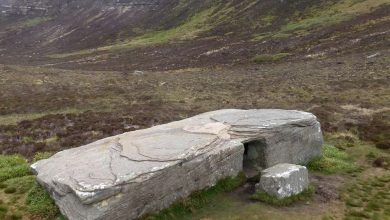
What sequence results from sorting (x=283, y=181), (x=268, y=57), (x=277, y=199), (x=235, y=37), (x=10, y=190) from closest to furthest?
(x=10, y=190) → (x=277, y=199) → (x=283, y=181) → (x=268, y=57) → (x=235, y=37)

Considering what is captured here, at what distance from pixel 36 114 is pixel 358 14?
104 meters

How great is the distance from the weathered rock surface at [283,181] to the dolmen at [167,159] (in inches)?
73.1

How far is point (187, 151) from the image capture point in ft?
70.1

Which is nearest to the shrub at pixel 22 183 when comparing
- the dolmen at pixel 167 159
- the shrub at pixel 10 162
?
the dolmen at pixel 167 159

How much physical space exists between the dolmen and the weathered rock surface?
1.86 m

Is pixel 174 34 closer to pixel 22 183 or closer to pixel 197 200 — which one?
pixel 22 183

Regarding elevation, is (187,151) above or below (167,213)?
above

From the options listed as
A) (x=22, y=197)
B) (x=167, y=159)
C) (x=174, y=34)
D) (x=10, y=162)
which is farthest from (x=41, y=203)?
(x=174, y=34)

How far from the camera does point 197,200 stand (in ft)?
71.3

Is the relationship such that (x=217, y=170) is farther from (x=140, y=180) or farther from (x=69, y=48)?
(x=69, y=48)

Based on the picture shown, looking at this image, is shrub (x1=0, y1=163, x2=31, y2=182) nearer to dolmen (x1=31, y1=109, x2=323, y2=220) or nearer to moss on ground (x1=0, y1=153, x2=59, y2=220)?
moss on ground (x1=0, y1=153, x2=59, y2=220)

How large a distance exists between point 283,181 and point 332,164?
7.55 m

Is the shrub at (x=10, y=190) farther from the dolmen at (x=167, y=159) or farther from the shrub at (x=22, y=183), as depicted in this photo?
the dolmen at (x=167, y=159)

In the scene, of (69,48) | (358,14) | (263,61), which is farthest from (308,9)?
(69,48)
